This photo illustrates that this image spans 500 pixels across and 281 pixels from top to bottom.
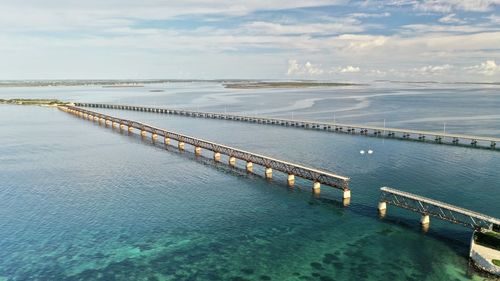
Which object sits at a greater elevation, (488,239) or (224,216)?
(488,239)

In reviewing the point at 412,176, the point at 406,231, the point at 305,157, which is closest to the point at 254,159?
the point at 305,157

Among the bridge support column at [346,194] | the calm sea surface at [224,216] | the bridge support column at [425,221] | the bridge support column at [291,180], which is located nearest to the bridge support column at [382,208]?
the calm sea surface at [224,216]

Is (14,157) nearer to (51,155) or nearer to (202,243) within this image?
(51,155)

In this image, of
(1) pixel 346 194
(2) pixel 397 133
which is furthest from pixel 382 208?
(2) pixel 397 133

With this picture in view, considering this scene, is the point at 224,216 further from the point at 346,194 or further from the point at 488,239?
the point at 488,239

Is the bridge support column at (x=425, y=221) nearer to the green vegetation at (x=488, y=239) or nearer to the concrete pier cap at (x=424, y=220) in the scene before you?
the concrete pier cap at (x=424, y=220)

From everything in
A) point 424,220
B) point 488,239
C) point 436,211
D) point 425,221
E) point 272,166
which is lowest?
point 425,221
